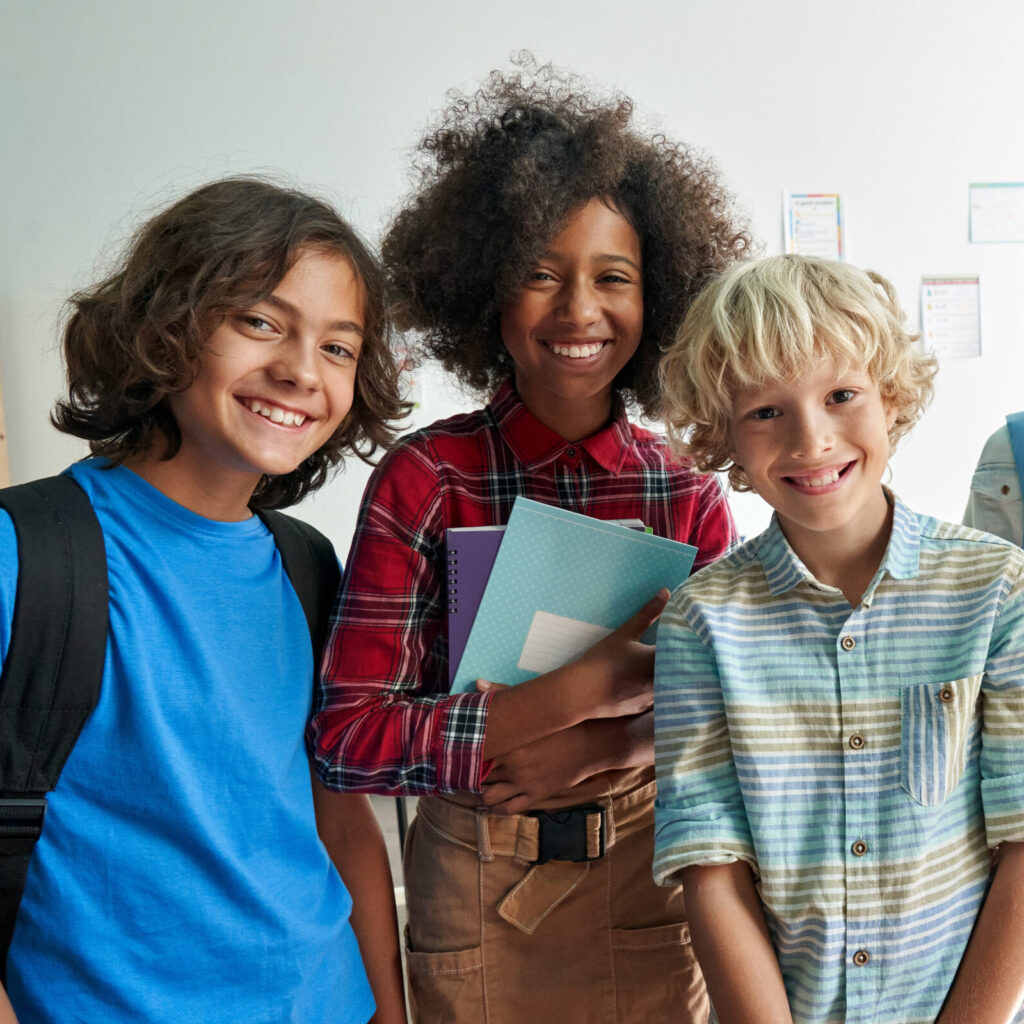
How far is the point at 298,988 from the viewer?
96 cm

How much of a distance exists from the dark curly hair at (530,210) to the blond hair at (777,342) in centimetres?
19

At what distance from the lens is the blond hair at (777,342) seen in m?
0.94

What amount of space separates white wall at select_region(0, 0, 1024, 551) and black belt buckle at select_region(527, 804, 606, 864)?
6.88 feet

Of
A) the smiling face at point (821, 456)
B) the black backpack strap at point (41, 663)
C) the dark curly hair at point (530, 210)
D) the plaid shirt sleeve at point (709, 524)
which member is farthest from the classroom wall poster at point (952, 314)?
the black backpack strap at point (41, 663)

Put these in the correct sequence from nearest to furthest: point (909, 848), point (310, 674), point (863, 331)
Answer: point (909, 848) → point (863, 331) → point (310, 674)

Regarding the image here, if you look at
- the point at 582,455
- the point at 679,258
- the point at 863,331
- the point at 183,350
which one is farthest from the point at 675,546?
the point at 183,350

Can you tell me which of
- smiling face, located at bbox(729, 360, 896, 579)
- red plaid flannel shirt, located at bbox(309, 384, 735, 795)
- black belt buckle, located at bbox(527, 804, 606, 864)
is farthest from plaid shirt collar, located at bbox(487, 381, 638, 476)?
black belt buckle, located at bbox(527, 804, 606, 864)

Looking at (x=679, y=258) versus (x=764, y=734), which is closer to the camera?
(x=764, y=734)

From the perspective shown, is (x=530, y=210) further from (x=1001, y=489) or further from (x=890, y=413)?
(x=1001, y=489)

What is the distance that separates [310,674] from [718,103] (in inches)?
105

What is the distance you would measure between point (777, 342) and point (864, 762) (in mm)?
392

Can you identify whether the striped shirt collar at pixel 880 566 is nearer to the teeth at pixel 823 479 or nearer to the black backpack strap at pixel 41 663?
the teeth at pixel 823 479

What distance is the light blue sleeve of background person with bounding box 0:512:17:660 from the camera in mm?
832

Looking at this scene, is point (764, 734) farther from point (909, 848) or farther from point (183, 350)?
point (183, 350)
